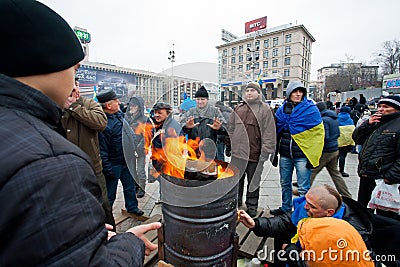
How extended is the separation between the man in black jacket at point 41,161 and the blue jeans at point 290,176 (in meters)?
2.72

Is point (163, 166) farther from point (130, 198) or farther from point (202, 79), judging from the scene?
point (130, 198)

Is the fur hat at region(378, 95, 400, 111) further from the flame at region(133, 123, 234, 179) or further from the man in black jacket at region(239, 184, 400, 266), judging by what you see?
the flame at region(133, 123, 234, 179)

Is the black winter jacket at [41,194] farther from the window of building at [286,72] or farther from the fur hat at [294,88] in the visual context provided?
the window of building at [286,72]

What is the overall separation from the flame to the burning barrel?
0.14 metres

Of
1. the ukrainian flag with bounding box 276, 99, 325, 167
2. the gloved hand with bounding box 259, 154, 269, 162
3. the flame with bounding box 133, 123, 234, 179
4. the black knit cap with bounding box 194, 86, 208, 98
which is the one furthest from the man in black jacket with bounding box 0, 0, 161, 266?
the ukrainian flag with bounding box 276, 99, 325, 167

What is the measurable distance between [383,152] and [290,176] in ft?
3.57

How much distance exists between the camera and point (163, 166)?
74.5 inches

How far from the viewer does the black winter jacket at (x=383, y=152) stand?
2277mm

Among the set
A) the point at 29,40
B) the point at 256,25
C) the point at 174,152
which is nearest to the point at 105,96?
the point at 174,152

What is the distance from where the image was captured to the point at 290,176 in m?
3.11

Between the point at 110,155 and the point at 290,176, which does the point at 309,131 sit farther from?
the point at 110,155

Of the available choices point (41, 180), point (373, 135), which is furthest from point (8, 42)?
point (373, 135)

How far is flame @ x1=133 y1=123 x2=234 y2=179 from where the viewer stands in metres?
1.79

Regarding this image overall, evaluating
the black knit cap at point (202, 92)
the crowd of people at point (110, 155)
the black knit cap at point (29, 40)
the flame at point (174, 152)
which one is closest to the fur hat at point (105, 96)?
the crowd of people at point (110, 155)
